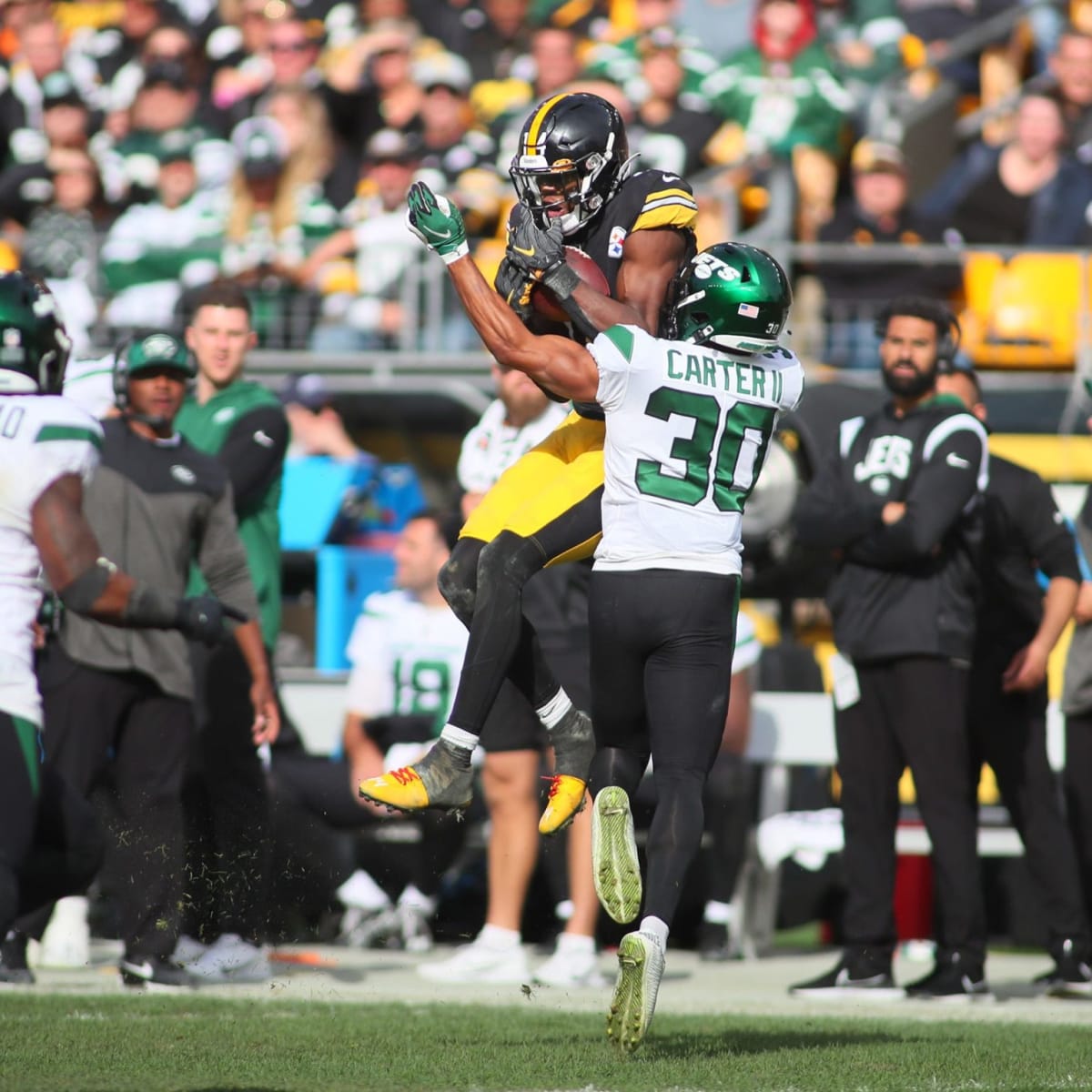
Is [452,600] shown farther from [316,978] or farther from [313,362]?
[313,362]

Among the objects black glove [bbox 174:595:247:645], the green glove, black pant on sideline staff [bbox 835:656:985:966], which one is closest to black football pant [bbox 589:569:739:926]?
the green glove

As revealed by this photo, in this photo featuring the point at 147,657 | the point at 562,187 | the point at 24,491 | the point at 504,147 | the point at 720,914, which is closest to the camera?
the point at 24,491

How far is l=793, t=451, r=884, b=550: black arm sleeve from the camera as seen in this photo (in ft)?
25.1

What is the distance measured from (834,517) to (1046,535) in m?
0.87

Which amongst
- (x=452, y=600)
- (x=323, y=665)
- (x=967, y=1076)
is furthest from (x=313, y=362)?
(x=967, y=1076)

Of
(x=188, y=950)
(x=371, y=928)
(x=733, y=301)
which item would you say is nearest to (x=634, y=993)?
(x=733, y=301)

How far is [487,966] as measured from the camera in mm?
7781

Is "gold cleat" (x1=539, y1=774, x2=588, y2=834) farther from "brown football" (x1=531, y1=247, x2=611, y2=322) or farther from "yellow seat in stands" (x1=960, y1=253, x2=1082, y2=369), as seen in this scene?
"yellow seat in stands" (x1=960, y1=253, x2=1082, y2=369)

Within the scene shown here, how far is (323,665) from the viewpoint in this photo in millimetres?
10516

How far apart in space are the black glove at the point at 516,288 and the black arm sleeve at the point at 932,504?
2.20 metres

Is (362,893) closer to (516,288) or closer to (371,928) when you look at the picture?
(371,928)

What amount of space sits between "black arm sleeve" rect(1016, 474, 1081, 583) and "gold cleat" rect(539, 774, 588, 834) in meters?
2.69

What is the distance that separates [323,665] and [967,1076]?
5.58m

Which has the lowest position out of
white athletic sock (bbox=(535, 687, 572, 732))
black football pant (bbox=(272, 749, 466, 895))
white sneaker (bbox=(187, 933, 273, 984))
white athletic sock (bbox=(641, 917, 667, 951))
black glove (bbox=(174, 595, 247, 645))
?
white sneaker (bbox=(187, 933, 273, 984))
